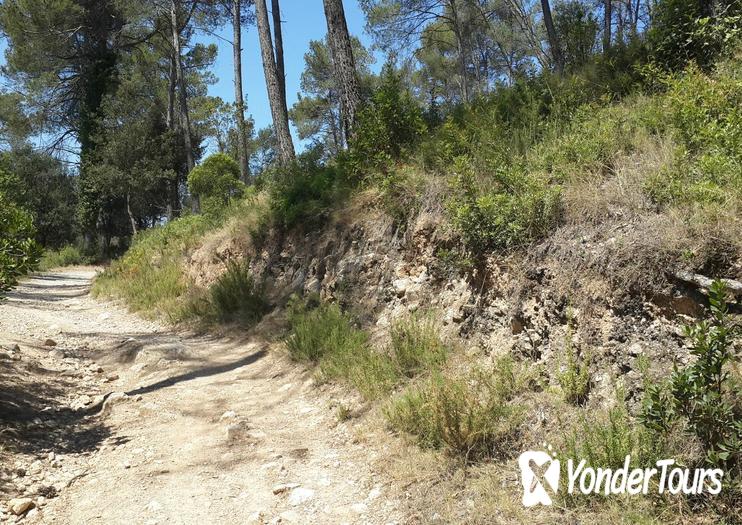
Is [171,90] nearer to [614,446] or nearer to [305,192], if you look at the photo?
[305,192]

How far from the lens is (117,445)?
436 cm

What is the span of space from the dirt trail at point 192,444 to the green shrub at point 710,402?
1583mm

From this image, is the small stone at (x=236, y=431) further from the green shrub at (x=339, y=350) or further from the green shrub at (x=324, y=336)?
the green shrub at (x=324, y=336)

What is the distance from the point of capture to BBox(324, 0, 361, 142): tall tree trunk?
9016mm

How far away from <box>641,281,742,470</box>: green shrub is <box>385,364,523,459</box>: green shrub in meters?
0.94

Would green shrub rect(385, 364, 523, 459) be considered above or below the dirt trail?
above

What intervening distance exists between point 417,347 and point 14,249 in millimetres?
3815

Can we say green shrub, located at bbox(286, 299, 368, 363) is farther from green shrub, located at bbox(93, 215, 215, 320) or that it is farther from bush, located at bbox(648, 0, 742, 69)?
bush, located at bbox(648, 0, 742, 69)

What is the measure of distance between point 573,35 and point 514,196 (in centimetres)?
553

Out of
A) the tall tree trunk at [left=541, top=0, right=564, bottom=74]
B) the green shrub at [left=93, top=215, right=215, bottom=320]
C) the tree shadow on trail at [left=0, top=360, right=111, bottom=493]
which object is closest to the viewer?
the tree shadow on trail at [left=0, top=360, right=111, bottom=493]

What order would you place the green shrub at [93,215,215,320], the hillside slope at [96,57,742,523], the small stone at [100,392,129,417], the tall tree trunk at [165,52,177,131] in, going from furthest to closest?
the tall tree trunk at [165,52,177,131], the green shrub at [93,215,215,320], the small stone at [100,392,129,417], the hillside slope at [96,57,742,523]

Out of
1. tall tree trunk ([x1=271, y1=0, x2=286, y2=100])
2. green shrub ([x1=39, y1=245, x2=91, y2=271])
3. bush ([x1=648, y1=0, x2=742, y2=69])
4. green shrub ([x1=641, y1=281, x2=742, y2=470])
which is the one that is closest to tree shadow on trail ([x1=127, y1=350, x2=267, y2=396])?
green shrub ([x1=641, y1=281, x2=742, y2=470])

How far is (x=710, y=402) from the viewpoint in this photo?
99.7 inches

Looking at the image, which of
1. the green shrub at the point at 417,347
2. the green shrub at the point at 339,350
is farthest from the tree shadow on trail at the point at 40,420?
the green shrub at the point at 417,347
